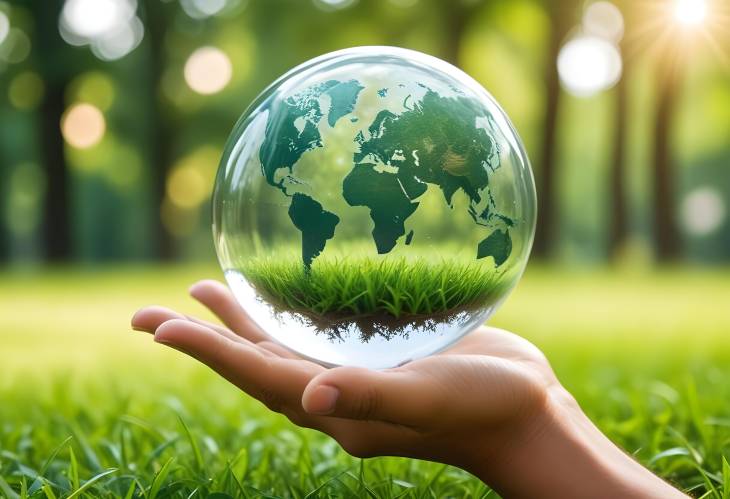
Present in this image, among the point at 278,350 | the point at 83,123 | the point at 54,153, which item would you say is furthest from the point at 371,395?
the point at 83,123

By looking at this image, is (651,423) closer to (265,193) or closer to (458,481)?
(458,481)

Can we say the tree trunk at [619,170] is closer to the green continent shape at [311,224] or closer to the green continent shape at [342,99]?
the green continent shape at [342,99]

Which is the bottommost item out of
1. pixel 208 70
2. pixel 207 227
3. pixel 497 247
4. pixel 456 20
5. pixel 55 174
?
pixel 207 227

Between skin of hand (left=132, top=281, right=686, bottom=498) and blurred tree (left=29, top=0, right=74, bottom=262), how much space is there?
2129cm

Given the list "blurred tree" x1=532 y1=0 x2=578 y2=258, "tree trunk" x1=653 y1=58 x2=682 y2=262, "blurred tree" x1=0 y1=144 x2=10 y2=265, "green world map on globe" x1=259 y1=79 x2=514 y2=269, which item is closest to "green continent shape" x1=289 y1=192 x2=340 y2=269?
"green world map on globe" x1=259 y1=79 x2=514 y2=269

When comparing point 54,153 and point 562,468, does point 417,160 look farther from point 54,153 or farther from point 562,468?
point 54,153

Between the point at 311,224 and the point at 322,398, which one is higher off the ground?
the point at 311,224

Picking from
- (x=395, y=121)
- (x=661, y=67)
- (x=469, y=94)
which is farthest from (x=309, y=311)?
(x=661, y=67)

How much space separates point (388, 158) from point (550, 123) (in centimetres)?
1926

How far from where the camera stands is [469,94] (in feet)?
9.66

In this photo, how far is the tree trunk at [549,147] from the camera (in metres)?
20.3

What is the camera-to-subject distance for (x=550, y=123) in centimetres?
2109

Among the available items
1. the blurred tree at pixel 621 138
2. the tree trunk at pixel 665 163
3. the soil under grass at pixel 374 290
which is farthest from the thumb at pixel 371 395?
the tree trunk at pixel 665 163

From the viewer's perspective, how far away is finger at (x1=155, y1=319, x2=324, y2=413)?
248cm
